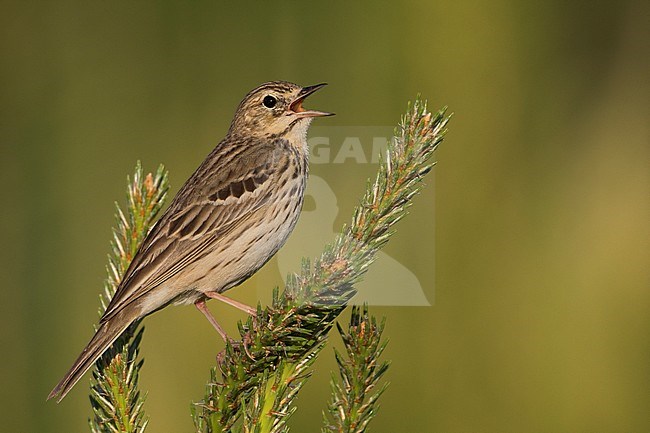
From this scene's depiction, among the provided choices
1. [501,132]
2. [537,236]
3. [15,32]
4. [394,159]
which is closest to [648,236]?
[537,236]

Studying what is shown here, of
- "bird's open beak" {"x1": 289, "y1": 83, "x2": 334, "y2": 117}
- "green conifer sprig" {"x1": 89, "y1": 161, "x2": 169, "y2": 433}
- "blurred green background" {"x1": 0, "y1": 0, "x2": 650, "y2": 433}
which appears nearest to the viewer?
"green conifer sprig" {"x1": 89, "y1": 161, "x2": 169, "y2": 433}

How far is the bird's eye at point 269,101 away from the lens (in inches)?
194

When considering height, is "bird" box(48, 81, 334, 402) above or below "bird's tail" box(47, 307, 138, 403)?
above

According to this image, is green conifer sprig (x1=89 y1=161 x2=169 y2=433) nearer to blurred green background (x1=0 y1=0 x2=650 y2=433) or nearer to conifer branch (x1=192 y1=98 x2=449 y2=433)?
conifer branch (x1=192 y1=98 x2=449 y2=433)

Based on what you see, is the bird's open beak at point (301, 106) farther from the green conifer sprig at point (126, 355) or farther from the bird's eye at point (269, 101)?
the green conifer sprig at point (126, 355)

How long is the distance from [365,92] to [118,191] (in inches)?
64.7

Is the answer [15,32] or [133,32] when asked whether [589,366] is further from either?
[15,32]

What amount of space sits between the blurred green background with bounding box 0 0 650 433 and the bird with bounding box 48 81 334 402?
0.57 meters

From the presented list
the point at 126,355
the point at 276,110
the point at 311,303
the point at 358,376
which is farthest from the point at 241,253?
the point at 358,376

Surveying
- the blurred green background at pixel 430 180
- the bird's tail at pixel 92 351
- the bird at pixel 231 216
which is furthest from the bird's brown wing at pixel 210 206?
the blurred green background at pixel 430 180

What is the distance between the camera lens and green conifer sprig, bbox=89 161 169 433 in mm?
3178

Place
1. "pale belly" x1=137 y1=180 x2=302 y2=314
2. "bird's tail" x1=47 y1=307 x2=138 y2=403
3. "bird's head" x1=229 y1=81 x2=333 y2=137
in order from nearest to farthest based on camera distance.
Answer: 1. "bird's tail" x1=47 y1=307 x2=138 y2=403
2. "pale belly" x1=137 y1=180 x2=302 y2=314
3. "bird's head" x1=229 y1=81 x2=333 y2=137

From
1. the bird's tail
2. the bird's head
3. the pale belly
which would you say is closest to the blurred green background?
the bird's head

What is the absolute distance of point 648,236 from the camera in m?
5.74
